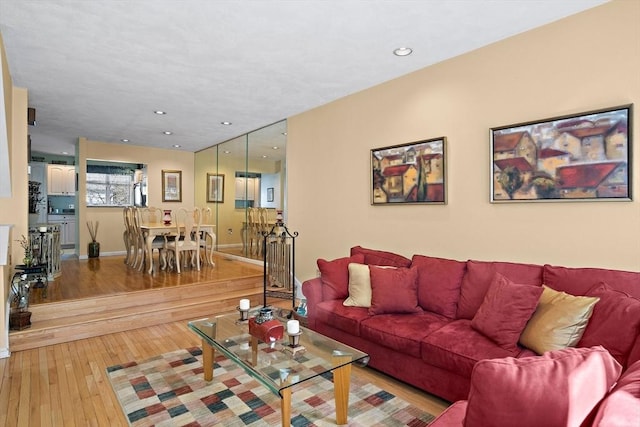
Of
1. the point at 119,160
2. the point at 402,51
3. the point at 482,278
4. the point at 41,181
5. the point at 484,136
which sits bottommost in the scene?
the point at 482,278

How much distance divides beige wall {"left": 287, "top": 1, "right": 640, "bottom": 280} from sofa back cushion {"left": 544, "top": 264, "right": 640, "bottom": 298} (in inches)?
10.5

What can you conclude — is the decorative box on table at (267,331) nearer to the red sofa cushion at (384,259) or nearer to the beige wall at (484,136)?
the red sofa cushion at (384,259)

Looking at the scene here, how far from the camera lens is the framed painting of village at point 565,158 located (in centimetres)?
240

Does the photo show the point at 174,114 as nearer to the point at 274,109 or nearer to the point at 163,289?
the point at 274,109

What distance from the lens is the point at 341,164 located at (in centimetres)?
450

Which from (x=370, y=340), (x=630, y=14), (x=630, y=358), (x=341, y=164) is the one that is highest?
(x=630, y=14)

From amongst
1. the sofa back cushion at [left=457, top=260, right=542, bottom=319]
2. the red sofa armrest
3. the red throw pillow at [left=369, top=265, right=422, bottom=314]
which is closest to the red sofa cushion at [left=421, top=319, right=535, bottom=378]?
the sofa back cushion at [left=457, top=260, right=542, bottom=319]

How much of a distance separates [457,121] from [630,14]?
51.0 inches

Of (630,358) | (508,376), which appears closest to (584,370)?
(508,376)

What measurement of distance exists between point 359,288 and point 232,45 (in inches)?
93.2

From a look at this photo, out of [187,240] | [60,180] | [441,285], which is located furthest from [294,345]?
[60,180]

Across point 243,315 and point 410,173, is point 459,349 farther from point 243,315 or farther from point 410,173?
point 410,173

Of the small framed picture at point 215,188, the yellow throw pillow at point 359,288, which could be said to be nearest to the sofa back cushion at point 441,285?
the yellow throw pillow at point 359,288

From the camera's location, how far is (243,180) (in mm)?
7004
